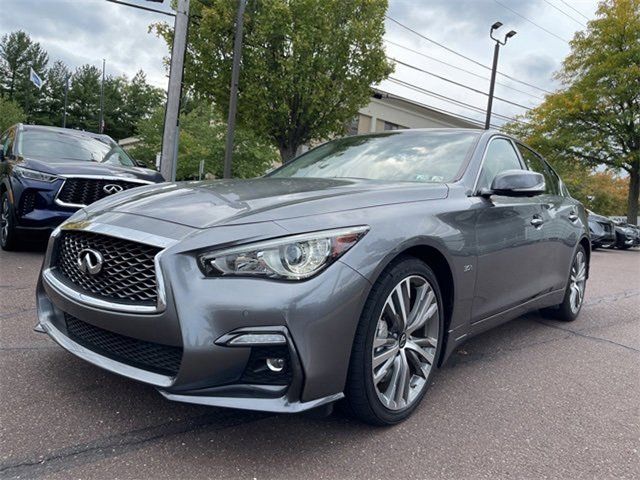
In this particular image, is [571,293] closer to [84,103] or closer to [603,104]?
[603,104]

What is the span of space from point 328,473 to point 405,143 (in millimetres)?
2213

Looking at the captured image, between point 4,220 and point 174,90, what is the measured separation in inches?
227

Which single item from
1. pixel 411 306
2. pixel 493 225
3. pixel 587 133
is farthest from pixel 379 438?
pixel 587 133

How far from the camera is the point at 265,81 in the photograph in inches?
535

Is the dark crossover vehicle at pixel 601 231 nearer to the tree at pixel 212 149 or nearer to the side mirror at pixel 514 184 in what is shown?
the tree at pixel 212 149

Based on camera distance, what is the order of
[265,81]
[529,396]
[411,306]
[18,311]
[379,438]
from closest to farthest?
1. [379,438]
2. [411,306]
3. [529,396]
4. [18,311]
5. [265,81]

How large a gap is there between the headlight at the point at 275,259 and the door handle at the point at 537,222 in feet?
6.70

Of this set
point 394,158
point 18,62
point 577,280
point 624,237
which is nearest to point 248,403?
point 394,158

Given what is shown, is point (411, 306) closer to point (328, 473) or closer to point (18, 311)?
point (328, 473)

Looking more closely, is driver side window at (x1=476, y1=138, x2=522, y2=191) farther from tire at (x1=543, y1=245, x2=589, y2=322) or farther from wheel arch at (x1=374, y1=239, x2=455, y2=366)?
tire at (x1=543, y1=245, x2=589, y2=322)

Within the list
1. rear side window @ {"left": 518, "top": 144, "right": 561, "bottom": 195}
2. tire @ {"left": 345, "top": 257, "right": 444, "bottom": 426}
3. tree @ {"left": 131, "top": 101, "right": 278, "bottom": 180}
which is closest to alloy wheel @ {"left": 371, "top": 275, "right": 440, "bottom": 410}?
tire @ {"left": 345, "top": 257, "right": 444, "bottom": 426}

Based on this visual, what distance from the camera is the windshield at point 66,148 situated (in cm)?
613

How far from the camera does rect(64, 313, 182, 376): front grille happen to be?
1930 mm

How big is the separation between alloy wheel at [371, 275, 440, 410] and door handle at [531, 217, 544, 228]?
135 cm
